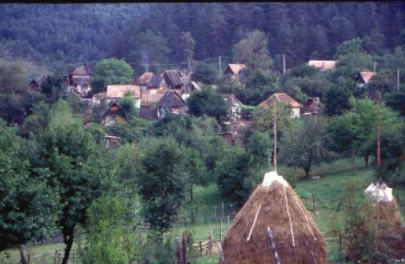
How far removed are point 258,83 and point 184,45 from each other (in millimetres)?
10250

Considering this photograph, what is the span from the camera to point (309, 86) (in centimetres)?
2644

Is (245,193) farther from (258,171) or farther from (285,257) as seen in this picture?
(285,257)

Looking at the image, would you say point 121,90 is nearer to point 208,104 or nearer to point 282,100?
point 208,104

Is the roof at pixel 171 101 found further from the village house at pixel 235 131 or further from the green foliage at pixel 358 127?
the green foliage at pixel 358 127

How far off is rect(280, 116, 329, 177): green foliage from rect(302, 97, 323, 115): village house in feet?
17.7

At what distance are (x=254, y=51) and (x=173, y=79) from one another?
5.30 metres

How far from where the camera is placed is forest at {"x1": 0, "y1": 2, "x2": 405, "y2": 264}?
9.08 m

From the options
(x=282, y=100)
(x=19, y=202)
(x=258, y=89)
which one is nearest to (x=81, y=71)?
(x=258, y=89)

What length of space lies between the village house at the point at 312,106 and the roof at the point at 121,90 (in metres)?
6.75

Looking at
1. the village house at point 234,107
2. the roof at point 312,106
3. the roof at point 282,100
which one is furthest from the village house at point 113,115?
the roof at point 312,106

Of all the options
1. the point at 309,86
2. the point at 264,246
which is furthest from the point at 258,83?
the point at 264,246

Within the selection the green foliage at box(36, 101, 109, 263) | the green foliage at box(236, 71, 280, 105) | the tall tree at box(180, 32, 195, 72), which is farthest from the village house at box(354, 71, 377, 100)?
the green foliage at box(36, 101, 109, 263)

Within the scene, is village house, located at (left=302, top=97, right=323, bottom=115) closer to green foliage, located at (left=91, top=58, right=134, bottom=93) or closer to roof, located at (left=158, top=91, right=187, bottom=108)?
roof, located at (left=158, top=91, right=187, bottom=108)

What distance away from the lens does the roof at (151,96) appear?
87.8ft
